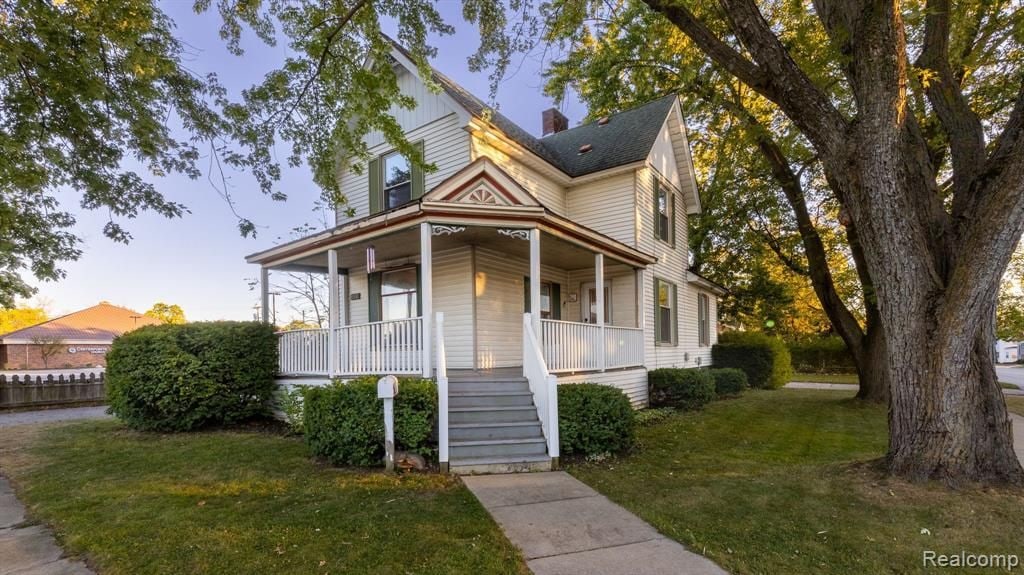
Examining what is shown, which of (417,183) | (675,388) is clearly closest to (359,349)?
(417,183)

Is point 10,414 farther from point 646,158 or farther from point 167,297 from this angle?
point 167,297

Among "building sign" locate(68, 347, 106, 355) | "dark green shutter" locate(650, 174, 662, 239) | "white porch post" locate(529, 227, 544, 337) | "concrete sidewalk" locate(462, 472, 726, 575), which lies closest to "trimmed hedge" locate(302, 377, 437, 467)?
"concrete sidewalk" locate(462, 472, 726, 575)

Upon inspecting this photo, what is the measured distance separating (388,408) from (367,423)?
1.61 ft

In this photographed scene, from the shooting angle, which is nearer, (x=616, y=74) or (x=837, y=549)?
(x=837, y=549)

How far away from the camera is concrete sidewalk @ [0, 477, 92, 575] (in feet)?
11.2

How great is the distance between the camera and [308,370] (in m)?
8.91

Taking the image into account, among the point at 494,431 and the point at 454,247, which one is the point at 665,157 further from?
the point at 494,431

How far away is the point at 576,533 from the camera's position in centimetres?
400

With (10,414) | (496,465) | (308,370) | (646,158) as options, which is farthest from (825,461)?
(10,414)

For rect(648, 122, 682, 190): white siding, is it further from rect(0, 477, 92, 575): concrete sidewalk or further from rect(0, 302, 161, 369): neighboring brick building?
rect(0, 302, 161, 369): neighboring brick building

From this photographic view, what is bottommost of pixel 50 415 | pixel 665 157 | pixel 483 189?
pixel 50 415

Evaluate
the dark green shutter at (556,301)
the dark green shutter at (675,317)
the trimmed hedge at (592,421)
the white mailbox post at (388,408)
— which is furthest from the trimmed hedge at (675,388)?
the white mailbox post at (388,408)

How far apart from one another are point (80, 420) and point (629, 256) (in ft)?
43.7

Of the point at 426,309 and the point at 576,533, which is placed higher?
the point at 426,309
